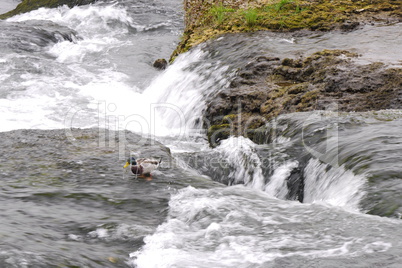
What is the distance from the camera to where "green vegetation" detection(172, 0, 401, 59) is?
11289mm

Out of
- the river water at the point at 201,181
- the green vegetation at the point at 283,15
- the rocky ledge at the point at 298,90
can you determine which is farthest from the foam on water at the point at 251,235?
the green vegetation at the point at 283,15

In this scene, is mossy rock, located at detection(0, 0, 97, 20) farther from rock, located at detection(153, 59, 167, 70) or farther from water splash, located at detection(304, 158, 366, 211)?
water splash, located at detection(304, 158, 366, 211)

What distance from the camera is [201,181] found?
5977 mm

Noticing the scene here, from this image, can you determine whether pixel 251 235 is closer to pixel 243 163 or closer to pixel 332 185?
pixel 332 185

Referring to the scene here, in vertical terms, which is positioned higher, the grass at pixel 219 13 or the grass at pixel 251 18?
the grass at pixel 219 13

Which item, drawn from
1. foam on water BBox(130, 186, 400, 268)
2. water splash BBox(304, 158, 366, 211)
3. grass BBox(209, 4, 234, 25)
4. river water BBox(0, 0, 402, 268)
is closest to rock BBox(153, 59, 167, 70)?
grass BBox(209, 4, 234, 25)

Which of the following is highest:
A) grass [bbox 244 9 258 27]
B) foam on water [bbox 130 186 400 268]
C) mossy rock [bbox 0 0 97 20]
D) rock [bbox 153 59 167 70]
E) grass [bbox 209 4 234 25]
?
mossy rock [bbox 0 0 97 20]

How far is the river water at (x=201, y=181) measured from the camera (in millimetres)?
4051

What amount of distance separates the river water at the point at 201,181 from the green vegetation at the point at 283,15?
596 millimetres

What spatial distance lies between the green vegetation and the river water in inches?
23.4

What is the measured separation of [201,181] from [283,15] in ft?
22.9

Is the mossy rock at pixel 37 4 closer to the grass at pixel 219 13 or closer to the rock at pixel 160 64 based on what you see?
the rock at pixel 160 64

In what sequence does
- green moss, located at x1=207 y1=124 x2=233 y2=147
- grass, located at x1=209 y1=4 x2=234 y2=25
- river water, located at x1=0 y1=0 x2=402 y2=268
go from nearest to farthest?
river water, located at x1=0 y1=0 x2=402 y2=268 → green moss, located at x1=207 y1=124 x2=233 y2=147 → grass, located at x1=209 y1=4 x2=234 y2=25

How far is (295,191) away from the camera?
595cm
